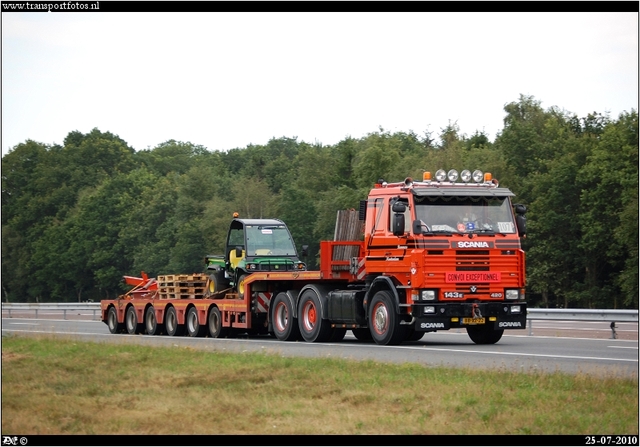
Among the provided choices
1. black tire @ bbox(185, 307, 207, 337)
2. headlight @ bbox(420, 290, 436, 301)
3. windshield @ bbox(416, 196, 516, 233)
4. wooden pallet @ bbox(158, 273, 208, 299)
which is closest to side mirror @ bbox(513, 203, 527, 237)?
windshield @ bbox(416, 196, 516, 233)

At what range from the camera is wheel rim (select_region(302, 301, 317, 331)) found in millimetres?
25250

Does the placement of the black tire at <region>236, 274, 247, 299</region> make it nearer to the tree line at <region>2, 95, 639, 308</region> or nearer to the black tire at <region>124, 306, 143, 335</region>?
the black tire at <region>124, 306, 143, 335</region>

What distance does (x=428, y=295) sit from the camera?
2205cm

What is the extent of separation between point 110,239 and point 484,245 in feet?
277

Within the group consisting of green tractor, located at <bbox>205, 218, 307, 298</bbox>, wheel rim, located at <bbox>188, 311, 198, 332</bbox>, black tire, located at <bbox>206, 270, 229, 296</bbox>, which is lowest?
wheel rim, located at <bbox>188, 311, 198, 332</bbox>

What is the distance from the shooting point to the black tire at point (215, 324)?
28359mm

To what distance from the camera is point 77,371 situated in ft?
57.0

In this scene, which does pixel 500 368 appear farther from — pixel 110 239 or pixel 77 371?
pixel 110 239

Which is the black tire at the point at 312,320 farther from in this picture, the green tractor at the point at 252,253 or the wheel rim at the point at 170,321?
the wheel rim at the point at 170,321

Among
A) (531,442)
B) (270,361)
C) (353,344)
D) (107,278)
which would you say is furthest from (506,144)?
(531,442)

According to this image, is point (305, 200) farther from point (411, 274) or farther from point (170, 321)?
point (411, 274)

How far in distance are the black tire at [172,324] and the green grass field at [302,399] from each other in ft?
39.4

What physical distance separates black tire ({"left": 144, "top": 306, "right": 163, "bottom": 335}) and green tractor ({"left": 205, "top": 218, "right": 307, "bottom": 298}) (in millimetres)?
2562

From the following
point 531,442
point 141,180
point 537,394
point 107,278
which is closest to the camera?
point 531,442
